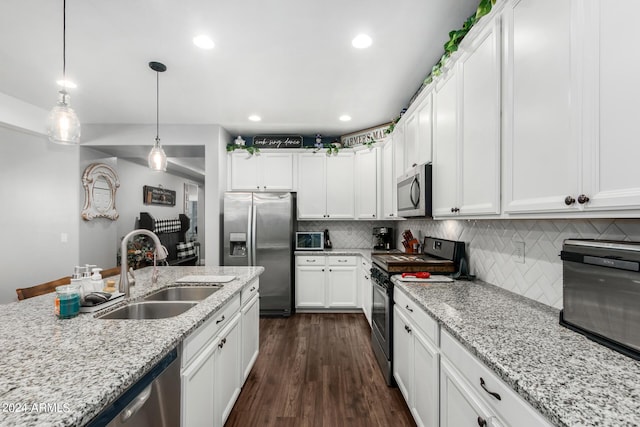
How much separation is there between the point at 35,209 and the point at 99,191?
0.75 m

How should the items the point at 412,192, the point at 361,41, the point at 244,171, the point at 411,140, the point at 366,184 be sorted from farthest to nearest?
the point at 244,171, the point at 366,184, the point at 411,140, the point at 412,192, the point at 361,41

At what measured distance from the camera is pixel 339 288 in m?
4.02

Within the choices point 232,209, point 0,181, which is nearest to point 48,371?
point 232,209

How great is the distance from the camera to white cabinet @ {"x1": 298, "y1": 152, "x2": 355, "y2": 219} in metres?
4.26

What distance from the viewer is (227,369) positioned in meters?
1.81

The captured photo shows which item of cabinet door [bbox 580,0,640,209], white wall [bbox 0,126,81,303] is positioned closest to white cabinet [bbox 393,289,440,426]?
cabinet door [bbox 580,0,640,209]

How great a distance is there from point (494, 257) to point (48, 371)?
2288 mm

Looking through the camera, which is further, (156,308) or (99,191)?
(99,191)

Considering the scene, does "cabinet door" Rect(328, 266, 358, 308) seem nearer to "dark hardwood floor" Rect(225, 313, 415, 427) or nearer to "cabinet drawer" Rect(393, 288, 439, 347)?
"dark hardwood floor" Rect(225, 313, 415, 427)

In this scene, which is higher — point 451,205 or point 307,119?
point 307,119

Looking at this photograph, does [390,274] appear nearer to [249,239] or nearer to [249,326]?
[249,326]

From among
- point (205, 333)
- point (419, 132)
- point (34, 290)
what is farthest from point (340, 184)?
point (34, 290)

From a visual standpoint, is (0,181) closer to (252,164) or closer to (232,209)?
(232,209)

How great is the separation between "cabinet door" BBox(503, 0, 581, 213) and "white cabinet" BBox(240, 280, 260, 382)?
1.88m
